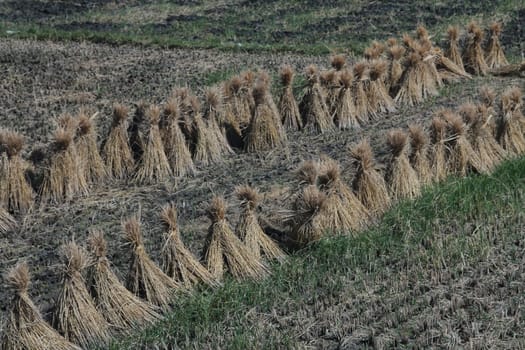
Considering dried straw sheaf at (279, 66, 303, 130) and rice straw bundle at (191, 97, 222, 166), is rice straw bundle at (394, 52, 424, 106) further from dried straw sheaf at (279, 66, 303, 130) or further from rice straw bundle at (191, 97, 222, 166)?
rice straw bundle at (191, 97, 222, 166)

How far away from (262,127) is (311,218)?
2589 mm

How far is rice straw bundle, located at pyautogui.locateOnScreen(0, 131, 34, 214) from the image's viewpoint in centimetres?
727

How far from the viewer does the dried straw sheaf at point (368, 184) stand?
7.03 meters

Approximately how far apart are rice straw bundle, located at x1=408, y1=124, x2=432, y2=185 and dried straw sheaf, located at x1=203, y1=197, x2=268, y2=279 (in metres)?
2.14

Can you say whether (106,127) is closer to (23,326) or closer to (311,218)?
(311,218)

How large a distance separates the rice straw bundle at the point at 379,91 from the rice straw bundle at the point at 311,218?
3.69m

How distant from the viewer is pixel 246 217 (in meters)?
6.38

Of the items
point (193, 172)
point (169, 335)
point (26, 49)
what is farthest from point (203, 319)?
point (26, 49)

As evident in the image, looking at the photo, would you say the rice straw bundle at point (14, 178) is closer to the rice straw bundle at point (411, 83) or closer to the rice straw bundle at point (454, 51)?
the rice straw bundle at point (411, 83)

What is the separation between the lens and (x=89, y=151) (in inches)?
313

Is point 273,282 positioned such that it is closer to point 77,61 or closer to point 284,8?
point 77,61

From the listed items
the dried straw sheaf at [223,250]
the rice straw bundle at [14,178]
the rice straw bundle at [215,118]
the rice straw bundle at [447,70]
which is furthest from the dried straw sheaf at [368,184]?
the rice straw bundle at [447,70]

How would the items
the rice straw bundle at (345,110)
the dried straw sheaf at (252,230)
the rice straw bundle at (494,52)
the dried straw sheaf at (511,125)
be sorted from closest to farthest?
the dried straw sheaf at (252,230) → the dried straw sheaf at (511,125) → the rice straw bundle at (345,110) → the rice straw bundle at (494,52)

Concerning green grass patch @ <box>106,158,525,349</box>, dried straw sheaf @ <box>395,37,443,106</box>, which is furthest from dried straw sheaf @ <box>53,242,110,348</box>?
dried straw sheaf @ <box>395,37,443,106</box>
